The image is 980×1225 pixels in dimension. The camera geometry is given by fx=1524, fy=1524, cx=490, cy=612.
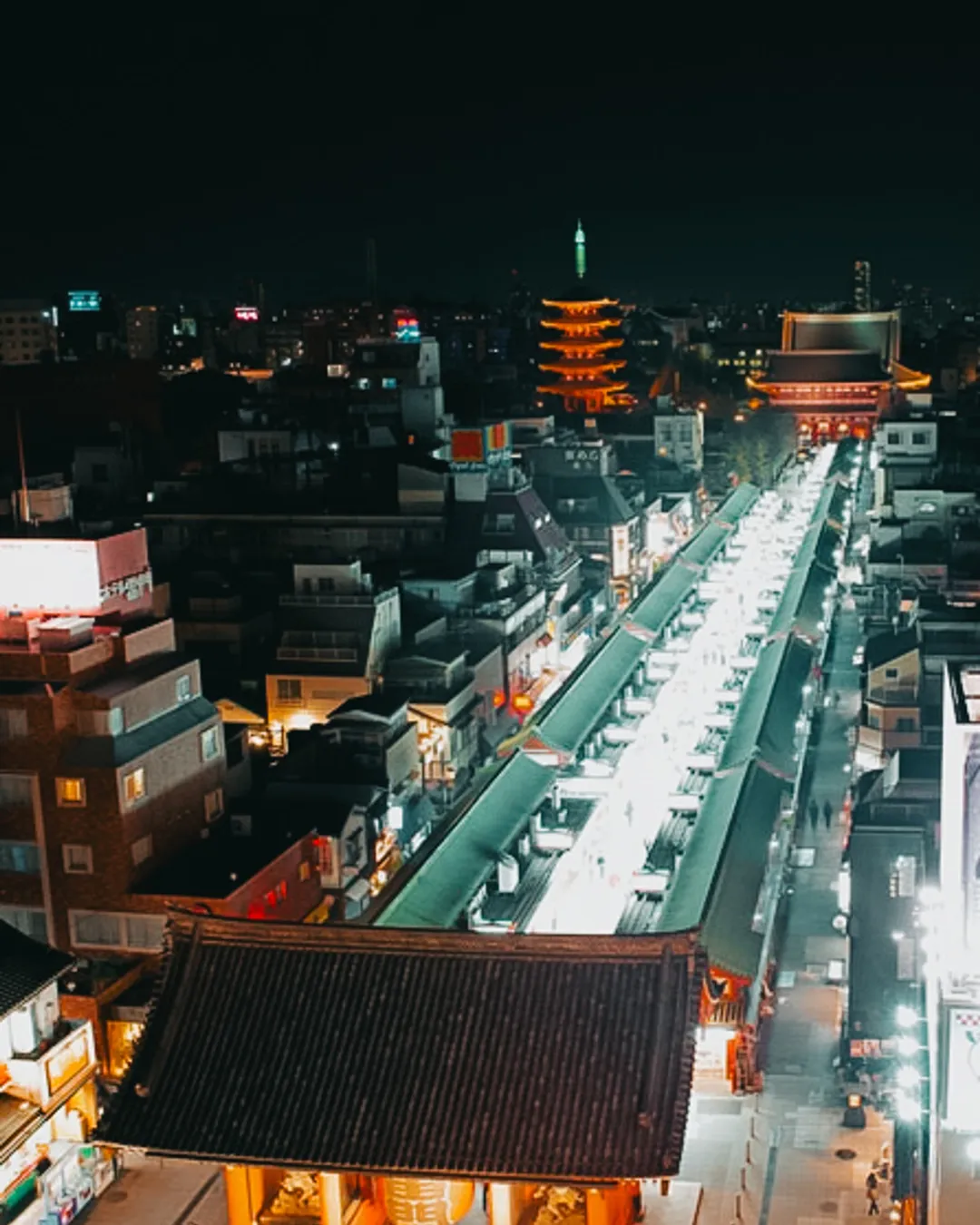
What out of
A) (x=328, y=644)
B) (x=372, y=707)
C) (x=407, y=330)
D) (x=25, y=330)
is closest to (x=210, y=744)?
(x=372, y=707)

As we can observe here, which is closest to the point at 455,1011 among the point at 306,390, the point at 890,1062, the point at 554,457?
the point at 890,1062

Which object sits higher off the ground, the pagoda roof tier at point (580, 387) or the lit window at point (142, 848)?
the pagoda roof tier at point (580, 387)

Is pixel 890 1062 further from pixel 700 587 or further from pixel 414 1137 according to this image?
pixel 700 587

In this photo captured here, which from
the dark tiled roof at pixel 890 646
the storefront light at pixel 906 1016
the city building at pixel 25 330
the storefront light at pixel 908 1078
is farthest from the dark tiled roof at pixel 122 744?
the city building at pixel 25 330

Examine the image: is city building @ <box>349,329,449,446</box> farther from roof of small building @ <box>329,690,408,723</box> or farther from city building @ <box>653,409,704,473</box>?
roof of small building @ <box>329,690,408,723</box>

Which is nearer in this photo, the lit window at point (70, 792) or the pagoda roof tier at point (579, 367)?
the lit window at point (70, 792)

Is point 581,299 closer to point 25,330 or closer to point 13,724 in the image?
point 25,330

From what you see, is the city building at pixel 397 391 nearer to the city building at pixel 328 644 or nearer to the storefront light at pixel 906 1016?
the city building at pixel 328 644
